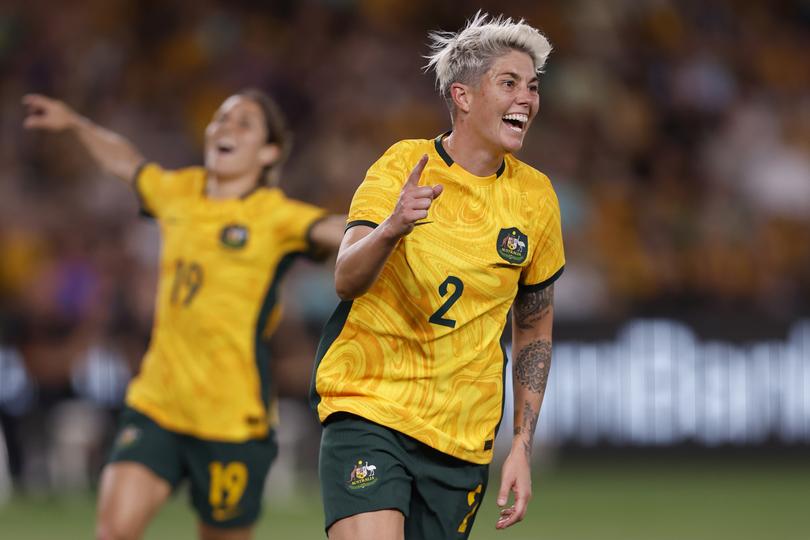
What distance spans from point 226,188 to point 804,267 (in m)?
7.41

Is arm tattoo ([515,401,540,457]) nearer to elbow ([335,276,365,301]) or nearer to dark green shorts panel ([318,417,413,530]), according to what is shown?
dark green shorts panel ([318,417,413,530])

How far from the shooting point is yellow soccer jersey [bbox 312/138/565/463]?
4.78 meters

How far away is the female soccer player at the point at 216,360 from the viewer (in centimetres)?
675

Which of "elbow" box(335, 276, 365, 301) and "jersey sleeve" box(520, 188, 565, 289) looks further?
"jersey sleeve" box(520, 188, 565, 289)

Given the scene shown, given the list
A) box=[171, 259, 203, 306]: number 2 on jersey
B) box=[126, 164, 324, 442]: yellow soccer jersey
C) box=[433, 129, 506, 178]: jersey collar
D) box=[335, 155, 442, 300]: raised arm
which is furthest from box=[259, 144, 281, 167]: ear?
box=[335, 155, 442, 300]: raised arm

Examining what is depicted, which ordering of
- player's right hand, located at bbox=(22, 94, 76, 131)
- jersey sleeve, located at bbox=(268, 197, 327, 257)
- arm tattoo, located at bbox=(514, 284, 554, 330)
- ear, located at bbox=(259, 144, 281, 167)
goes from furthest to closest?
player's right hand, located at bbox=(22, 94, 76, 131) < ear, located at bbox=(259, 144, 281, 167) < jersey sleeve, located at bbox=(268, 197, 327, 257) < arm tattoo, located at bbox=(514, 284, 554, 330)

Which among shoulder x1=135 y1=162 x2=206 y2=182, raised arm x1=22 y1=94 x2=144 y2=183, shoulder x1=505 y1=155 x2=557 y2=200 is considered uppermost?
raised arm x1=22 y1=94 x2=144 y2=183

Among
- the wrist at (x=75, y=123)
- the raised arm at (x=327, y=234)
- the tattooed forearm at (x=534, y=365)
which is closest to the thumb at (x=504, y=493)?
the tattooed forearm at (x=534, y=365)

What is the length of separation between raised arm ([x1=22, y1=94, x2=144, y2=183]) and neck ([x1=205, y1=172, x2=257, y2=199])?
1.71 ft

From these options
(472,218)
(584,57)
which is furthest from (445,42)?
(584,57)

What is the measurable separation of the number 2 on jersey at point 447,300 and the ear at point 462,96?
60 cm

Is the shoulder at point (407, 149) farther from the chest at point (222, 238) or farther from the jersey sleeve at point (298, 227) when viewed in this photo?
the chest at point (222, 238)

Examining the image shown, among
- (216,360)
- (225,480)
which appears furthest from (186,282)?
(225,480)

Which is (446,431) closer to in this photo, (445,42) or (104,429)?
(445,42)
